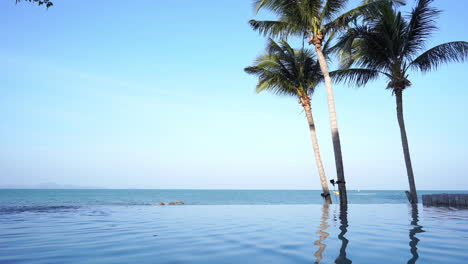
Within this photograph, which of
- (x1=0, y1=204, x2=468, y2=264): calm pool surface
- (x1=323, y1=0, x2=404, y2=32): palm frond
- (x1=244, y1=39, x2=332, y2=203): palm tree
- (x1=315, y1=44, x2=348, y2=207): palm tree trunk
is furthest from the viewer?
(x1=244, y1=39, x2=332, y2=203): palm tree

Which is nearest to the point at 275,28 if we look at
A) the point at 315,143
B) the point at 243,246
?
the point at 315,143

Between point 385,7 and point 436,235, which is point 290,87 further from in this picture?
point 436,235

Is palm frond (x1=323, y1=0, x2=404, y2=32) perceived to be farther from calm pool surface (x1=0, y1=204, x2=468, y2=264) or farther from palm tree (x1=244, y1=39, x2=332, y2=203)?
calm pool surface (x1=0, y1=204, x2=468, y2=264)

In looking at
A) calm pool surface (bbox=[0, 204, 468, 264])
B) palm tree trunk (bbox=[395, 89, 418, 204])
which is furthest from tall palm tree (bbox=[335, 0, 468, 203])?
calm pool surface (bbox=[0, 204, 468, 264])

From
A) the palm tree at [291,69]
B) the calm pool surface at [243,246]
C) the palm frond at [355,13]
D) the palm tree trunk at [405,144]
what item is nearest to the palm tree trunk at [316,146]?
the palm tree at [291,69]

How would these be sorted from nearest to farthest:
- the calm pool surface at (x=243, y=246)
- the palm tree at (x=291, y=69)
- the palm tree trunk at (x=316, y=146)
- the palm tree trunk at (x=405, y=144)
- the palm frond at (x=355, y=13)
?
the calm pool surface at (x=243, y=246) < the palm frond at (x=355, y=13) < the palm tree trunk at (x=405, y=144) < the palm tree trunk at (x=316, y=146) < the palm tree at (x=291, y=69)

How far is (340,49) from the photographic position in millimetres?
15594

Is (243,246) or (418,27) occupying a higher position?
(418,27)

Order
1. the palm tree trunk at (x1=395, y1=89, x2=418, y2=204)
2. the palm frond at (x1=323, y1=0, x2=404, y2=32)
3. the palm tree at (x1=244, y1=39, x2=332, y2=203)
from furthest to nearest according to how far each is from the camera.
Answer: the palm tree at (x1=244, y1=39, x2=332, y2=203) → the palm tree trunk at (x1=395, y1=89, x2=418, y2=204) → the palm frond at (x1=323, y1=0, x2=404, y2=32)

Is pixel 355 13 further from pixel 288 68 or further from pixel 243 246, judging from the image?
pixel 243 246

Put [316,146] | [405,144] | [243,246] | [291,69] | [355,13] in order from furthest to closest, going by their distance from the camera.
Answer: [291,69] < [316,146] < [405,144] < [355,13] < [243,246]

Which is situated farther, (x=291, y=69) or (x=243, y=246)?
(x=291, y=69)

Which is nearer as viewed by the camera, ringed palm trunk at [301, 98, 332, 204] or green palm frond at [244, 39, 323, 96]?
ringed palm trunk at [301, 98, 332, 204]

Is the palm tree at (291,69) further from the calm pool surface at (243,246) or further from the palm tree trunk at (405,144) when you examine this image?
the calm pool surface at (243,246)
